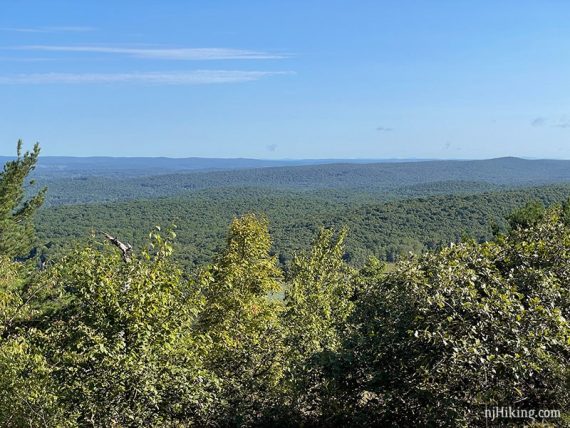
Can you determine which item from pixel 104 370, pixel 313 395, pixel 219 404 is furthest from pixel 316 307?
pixel 104 370

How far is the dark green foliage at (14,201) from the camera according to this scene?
26516mm

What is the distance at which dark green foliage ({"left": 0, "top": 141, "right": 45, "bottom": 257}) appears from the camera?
1044 inches

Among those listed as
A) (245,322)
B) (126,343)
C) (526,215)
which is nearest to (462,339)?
(126,343)

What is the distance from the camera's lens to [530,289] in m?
8.52

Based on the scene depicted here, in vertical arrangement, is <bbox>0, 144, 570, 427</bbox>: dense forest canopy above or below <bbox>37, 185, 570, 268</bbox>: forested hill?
above

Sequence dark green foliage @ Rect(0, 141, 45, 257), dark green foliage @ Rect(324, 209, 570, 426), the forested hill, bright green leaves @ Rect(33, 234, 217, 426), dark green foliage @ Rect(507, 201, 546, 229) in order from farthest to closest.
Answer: the forested hill < dark green foliage @ Rect(507, 201, 546, 229) < dark green foliage @ Rect(0, 141, 45, 257) < bright green leaves @ Rect(33, 234, 217, 426) < dark green foliage @ Rect(324, 209, 570, 426)

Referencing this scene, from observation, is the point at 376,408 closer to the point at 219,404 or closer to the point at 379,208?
the point at 219,404

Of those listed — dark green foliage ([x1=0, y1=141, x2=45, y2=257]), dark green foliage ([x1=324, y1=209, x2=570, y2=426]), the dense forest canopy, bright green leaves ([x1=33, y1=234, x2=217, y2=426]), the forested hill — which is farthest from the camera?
the forested hill

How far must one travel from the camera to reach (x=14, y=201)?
2748 cm

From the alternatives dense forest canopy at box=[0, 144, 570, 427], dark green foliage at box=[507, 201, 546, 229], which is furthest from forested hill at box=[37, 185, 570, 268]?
dense forest canopy at box=[0, 144, 570, 427]

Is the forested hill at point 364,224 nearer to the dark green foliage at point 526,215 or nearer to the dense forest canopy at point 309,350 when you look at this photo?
the dark green foliage at point 526,215

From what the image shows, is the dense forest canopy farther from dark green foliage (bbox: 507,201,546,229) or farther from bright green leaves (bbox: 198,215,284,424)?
dark green foliage (bbox: 507,201,546,229)

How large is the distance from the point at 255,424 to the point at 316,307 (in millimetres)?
3916

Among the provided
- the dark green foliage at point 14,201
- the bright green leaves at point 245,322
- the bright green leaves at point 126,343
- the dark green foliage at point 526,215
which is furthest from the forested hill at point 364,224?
the bright green leaves at point 126,343
